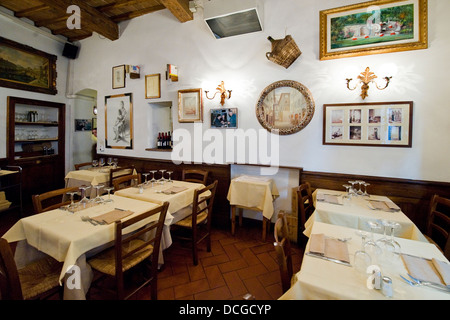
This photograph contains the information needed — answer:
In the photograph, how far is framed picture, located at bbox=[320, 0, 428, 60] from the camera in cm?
268

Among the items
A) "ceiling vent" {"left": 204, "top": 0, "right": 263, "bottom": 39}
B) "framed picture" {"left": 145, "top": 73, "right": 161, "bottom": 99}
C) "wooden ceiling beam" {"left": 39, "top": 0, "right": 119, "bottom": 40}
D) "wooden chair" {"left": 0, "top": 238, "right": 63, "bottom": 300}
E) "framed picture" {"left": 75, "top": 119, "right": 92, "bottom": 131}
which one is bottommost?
"wooden chair" {"left": 0, "top": 238, "right": 63, "bottom": 300}

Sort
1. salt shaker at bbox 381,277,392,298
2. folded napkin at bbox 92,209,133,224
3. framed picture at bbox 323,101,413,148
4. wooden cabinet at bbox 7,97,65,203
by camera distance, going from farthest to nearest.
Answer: wooden cabinet at bbox 7,97,65,203
framed picture at bbox 323,101,413,148
folded napkin at bbox 92,209,133,224
salt shaker at bbox 381,277,392,298

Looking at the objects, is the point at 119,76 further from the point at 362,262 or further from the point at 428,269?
the point at 428,269

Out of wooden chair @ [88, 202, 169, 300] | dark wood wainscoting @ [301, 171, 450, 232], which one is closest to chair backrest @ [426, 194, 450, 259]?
dark wood wainscoting @ [301, 171, 450, 232]

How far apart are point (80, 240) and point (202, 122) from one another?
2.82 meters

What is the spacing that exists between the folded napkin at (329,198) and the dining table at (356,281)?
3.32 ft

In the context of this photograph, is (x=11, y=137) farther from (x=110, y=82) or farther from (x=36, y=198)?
(x=36, y=198)

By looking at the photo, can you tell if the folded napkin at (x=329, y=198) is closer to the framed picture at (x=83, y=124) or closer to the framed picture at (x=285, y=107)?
the framed picture at (x=285, y=107)

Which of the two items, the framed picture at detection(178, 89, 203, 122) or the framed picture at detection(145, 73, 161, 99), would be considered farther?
the framed picture at detection(145, 73, 161, 99)

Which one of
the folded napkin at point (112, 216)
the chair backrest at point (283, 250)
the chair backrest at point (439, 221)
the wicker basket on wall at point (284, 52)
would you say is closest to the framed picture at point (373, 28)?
the wicker basket on wall at point (284, 52)

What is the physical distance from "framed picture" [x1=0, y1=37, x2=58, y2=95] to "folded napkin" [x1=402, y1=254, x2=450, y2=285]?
22.3 feet

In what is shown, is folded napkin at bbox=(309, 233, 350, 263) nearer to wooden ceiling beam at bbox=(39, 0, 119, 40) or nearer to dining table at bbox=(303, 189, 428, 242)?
dining table at bbox=(303, 189, 428, 242)

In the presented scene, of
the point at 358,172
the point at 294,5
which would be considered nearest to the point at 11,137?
the point at 294,5

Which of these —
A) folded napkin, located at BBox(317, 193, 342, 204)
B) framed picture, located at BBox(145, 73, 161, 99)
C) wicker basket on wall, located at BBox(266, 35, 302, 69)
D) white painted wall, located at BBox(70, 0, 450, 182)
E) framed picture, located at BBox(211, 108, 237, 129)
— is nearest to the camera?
folded napkin, located at BBox(317, 193, 342, 204)
